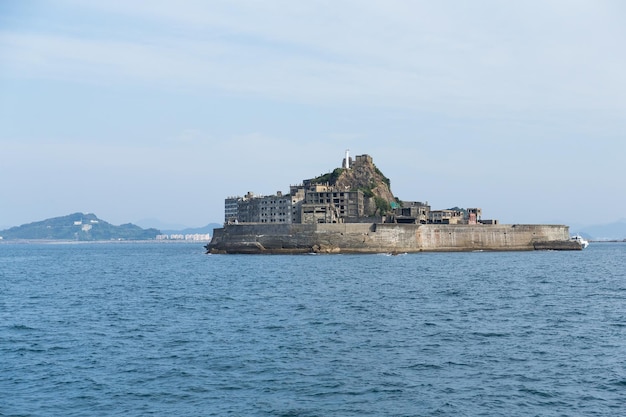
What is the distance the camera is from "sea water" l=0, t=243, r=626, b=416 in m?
22.4

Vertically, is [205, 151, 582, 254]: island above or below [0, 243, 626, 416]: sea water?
above

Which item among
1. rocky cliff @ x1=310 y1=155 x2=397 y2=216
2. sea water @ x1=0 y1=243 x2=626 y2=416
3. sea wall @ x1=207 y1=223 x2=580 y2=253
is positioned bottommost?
sea water @ x1=0 y1=243 x2=626 y2=416

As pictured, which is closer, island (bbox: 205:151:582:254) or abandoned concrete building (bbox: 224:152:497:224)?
island (bbox: 205:151:582:254)

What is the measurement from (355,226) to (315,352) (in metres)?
89.2

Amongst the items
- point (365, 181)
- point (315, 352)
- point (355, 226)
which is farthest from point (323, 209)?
point (315, 352)

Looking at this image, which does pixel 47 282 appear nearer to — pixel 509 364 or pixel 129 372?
pixel 129 372

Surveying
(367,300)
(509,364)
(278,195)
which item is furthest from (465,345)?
(278,195)

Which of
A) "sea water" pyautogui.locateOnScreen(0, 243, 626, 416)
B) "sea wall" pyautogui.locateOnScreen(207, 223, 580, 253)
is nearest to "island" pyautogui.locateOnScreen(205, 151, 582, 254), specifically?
"sea wall" pyautogui.locateOnScreen(207, 223, 580, 253)

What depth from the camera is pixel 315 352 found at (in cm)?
2983

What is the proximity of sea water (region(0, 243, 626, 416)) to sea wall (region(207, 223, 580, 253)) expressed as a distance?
61950 mm

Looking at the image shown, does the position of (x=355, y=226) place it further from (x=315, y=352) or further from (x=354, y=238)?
(x=315, y=352)

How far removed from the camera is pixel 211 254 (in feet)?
436

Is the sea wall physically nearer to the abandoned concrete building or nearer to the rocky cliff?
the abandoned concrete building

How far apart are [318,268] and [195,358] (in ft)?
184
